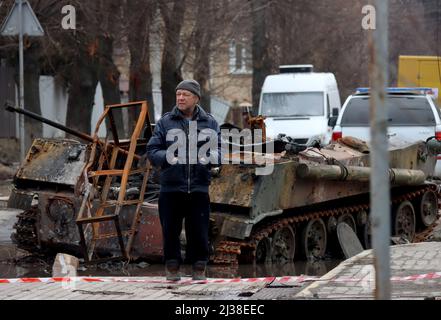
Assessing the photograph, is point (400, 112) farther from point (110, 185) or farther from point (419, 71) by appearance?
point (419, 71)

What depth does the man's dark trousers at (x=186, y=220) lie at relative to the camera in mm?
8578

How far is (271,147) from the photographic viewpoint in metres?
11.8

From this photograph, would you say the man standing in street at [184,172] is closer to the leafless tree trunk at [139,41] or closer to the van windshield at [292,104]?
the leafless tree trunk at [139,41]

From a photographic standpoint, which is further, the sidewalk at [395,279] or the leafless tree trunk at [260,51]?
the leafless tree trunk at [260,51]

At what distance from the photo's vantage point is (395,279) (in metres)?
8.48

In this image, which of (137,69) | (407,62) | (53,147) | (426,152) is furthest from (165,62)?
(53,147)

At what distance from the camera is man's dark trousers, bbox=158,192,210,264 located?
858 centimetres

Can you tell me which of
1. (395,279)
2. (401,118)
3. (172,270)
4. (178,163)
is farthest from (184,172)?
(401,118)

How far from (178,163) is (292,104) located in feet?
59.6

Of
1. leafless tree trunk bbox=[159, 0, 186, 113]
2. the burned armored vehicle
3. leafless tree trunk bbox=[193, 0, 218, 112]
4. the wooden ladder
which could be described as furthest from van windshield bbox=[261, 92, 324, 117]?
the wooden ladder

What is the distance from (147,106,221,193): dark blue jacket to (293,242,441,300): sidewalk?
1240 millimetres

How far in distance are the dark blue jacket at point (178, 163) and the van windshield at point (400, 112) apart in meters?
10.3

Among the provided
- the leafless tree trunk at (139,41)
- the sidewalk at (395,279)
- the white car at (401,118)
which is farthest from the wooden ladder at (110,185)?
the leafless tree trunk at (139,41)
